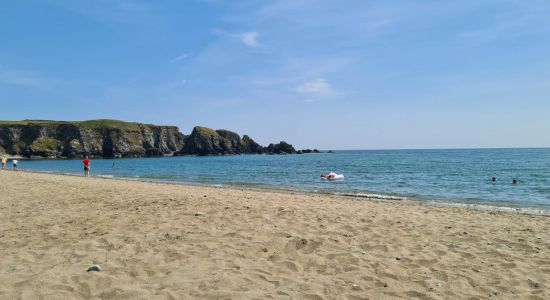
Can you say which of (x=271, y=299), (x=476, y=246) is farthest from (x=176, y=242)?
(x=476, y=246)

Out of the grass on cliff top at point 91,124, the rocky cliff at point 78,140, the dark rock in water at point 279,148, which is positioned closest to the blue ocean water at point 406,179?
the rocky cliff at point 78,140

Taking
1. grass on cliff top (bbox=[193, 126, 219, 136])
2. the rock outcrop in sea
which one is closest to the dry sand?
the rock outcrop in sea

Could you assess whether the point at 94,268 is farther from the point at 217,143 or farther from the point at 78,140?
the point at 217,143

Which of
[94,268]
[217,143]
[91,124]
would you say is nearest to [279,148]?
[217,143]

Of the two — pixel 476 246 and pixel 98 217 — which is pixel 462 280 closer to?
pixel 476 246

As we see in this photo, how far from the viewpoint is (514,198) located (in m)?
21.1

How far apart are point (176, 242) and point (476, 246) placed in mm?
6279

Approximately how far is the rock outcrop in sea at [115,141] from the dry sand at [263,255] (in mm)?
145828

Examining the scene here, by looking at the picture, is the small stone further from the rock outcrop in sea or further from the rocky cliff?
the rock outcrop in sea

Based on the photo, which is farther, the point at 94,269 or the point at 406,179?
the point at 406,179

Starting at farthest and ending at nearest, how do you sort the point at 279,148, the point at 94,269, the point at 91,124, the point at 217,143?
the point at 279,148, the point at 217,143, the point at 91,124, the point at 94,269

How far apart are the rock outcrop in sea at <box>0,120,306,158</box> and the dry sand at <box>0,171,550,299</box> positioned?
478 ft

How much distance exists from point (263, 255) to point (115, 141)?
155 metres

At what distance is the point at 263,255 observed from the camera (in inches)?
277
